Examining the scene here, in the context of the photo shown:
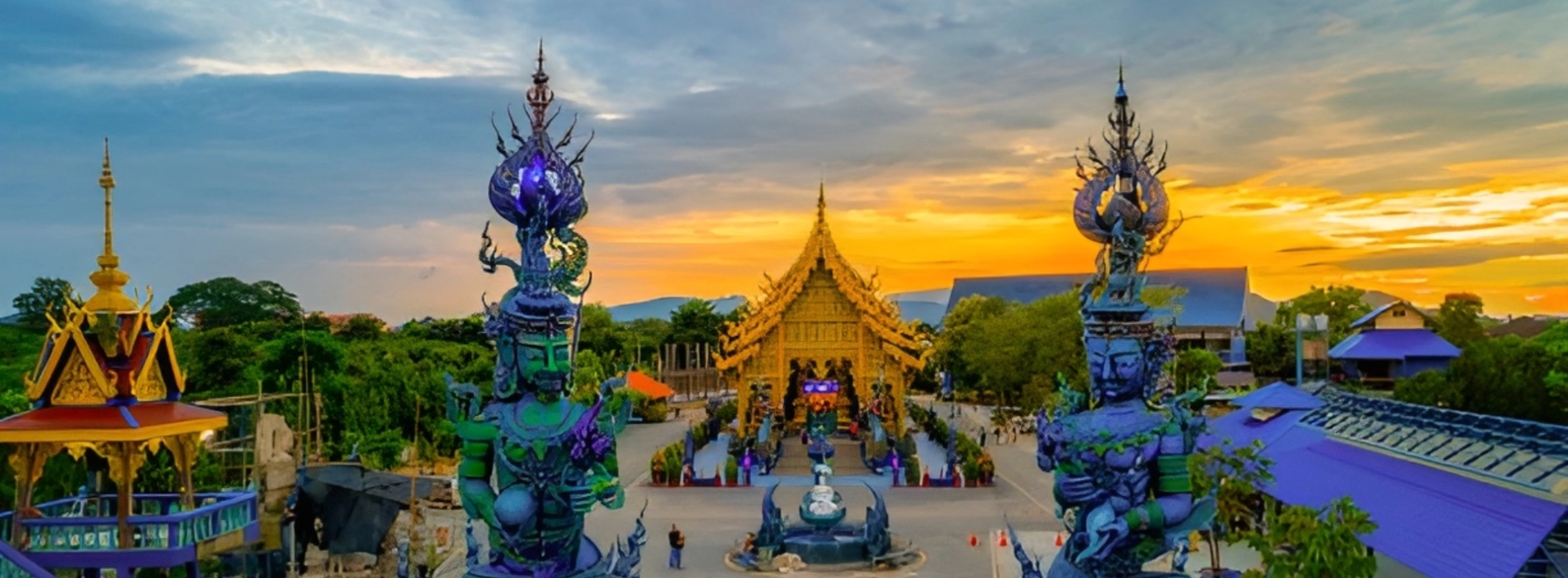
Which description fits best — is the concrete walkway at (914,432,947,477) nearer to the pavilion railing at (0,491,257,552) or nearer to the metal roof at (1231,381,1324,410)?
the metal roof at (1231,381,1324,410)

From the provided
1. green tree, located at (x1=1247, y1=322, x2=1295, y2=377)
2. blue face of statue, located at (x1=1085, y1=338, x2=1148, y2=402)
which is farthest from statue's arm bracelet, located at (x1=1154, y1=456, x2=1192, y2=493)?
green tree, located at (x1=1247, y1=322, x2=1295, y2=377)

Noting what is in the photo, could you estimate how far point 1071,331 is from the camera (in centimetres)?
4466

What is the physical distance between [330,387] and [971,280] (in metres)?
67.6

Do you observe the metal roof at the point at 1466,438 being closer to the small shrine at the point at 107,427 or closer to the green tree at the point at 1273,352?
the small shrine at the point at 107,427

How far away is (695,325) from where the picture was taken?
7725cm

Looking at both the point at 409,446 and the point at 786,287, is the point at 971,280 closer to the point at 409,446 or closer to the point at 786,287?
the point at 786,287

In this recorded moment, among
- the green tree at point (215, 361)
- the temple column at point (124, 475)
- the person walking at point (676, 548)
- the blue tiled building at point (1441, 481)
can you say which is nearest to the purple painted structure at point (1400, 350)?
the blue tiled building at point (1441, 481)

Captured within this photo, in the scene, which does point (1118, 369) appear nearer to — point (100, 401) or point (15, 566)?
point (15, 566)

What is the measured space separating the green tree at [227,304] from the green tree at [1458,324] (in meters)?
50.4

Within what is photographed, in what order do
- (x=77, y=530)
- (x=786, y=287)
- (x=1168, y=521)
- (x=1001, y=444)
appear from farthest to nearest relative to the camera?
(x=1001, y=444), (x=786, y=287), (x=77, y=530), (x=1168, y=521)

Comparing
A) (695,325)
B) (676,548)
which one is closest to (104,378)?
(676,548)

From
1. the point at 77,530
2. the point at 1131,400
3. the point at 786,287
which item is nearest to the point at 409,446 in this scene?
the point at 786,287

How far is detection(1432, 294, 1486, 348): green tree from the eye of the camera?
48219mm

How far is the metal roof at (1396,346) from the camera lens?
147 ft
